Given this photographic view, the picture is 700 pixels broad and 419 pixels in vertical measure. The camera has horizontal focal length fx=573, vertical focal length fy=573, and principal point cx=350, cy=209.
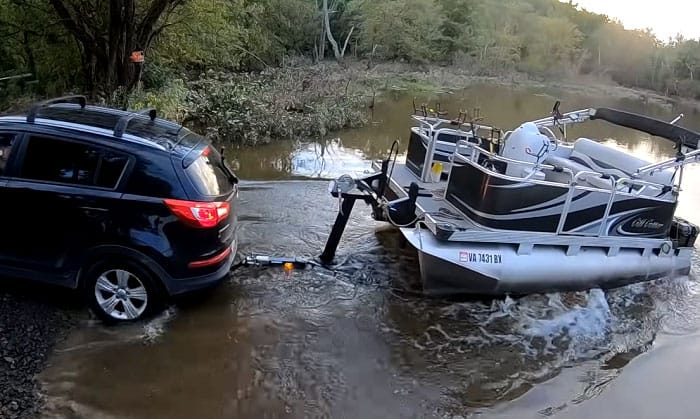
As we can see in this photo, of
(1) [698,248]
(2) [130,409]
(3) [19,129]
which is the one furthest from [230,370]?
(1) [698,248]

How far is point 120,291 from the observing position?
4.94m

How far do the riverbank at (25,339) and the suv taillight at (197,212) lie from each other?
140 cm

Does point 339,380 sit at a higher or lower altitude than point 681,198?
lower

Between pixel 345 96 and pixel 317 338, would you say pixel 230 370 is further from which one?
pixel 345 96

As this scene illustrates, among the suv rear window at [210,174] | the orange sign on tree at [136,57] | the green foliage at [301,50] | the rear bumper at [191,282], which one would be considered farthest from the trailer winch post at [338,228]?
the orange sign on tree at [136,57]

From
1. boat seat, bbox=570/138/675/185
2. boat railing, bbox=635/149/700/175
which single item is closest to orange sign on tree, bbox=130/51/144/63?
boat seat, bbox=570/138/675/185

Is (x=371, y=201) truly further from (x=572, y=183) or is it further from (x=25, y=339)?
(x=25, y=339)

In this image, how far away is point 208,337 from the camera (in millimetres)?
5199

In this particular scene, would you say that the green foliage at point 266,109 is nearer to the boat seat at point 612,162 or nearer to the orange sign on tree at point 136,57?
the orange sign on tree at point 136,57

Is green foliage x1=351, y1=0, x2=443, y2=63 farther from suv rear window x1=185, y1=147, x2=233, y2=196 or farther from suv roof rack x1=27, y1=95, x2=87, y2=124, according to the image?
suv rear window x1=185, y1=147, x2=233, y2=196

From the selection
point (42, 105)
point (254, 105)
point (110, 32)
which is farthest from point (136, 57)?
point (42, 105)

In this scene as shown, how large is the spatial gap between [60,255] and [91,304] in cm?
50

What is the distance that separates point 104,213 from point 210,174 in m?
0.96

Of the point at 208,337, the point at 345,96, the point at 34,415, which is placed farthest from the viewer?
the point at 345,96
